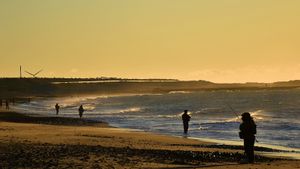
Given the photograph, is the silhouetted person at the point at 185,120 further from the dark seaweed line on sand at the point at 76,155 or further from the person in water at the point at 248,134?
the person in water at the point at 248,134

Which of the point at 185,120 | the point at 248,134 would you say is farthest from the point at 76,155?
the point at 185,120

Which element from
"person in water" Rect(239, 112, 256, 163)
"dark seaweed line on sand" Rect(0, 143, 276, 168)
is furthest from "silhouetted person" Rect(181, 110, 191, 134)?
"person in water" Rect(239, 112, 256, 163)

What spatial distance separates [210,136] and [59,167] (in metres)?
18.4

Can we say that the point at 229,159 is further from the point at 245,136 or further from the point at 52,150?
the point at 52,150

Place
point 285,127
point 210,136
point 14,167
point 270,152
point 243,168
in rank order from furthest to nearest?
point 285,127, point 210,136, point 270,152, point 243,168, point 14,167

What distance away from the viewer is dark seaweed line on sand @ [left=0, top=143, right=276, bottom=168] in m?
16.2

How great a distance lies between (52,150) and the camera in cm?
1894

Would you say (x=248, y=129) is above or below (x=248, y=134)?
above

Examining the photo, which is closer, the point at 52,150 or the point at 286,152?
the point at 52,150

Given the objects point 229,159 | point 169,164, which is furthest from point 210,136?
point 169,164

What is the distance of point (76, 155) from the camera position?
17.9 metres

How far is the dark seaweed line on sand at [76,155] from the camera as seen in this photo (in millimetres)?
16156

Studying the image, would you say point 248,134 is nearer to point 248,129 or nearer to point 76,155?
point 248,129

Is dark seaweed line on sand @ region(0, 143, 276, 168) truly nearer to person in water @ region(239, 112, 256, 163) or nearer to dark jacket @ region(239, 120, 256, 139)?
person in water @ region(239, 112, 256, 163)
